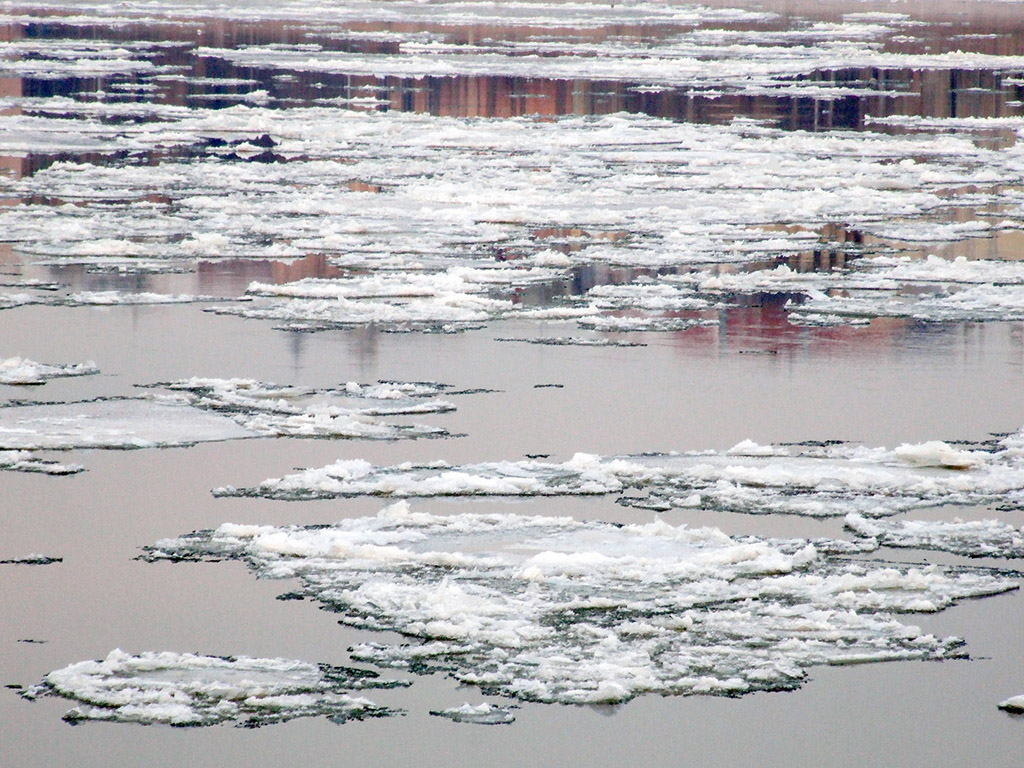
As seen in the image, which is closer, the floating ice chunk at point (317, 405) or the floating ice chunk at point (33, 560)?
the floating ice chunk at point (33, 560)

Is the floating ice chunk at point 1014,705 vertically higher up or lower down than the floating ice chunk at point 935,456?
lower down

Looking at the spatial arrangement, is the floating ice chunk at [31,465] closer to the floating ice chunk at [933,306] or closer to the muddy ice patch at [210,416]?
the muddy ice patch at [210,416]

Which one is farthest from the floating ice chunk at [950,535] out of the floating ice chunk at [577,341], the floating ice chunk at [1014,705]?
the floating ice chunk at [577,341]

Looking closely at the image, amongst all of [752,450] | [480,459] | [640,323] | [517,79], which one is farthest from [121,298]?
[517,79]

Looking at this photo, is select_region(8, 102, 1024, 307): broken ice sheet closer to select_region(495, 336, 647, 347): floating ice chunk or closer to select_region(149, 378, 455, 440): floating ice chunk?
select_region(495, 336, 647, 347): floating ice chunk

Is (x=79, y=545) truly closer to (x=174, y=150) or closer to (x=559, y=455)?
(x=559, y=455)

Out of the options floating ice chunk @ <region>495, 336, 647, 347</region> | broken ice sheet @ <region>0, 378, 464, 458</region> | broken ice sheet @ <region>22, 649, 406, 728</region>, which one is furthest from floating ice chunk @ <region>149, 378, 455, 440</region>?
broken ice sheet @ <region>22, 649, 406, 728</region>

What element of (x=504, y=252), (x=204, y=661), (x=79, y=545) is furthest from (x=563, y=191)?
(x=204, y=661)
